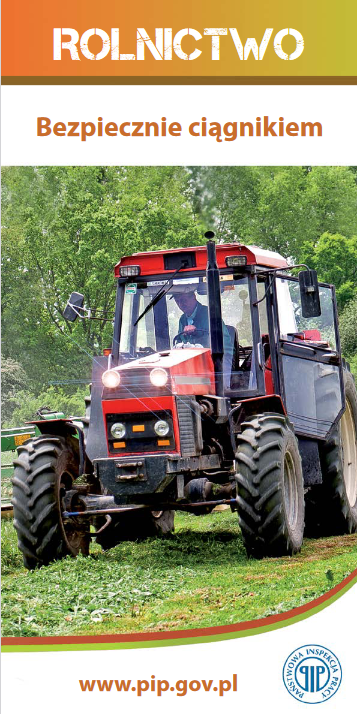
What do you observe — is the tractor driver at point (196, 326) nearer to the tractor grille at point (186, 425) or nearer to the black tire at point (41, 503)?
the tractor grille at point (186, 425)

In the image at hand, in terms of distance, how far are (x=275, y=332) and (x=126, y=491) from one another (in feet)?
8.26

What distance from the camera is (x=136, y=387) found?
9.66 meters

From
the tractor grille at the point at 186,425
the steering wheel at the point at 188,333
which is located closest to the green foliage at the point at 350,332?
the steering wheel at the point at 188,333

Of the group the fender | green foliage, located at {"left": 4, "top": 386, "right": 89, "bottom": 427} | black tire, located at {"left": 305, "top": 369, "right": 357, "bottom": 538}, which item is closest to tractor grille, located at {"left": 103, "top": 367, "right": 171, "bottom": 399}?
the fender

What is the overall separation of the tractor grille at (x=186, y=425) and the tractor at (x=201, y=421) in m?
0.02

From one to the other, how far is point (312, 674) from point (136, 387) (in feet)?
11.6

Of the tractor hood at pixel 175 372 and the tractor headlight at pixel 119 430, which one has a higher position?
the tractor hood at pixel 175 372

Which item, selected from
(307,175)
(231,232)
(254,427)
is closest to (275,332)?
→ (254,427)

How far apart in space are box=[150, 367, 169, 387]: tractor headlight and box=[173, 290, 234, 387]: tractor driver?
3.38ft

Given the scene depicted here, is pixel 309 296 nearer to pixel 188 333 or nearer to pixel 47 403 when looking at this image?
pixel 188 333

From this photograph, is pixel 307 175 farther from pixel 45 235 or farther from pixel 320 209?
pixel 45 235

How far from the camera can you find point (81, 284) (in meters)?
26.0

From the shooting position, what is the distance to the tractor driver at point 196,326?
34.6ft

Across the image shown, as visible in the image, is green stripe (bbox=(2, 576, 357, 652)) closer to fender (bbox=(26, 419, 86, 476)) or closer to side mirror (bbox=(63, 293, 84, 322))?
fender (bbox=(26, 419, 86, 476))
